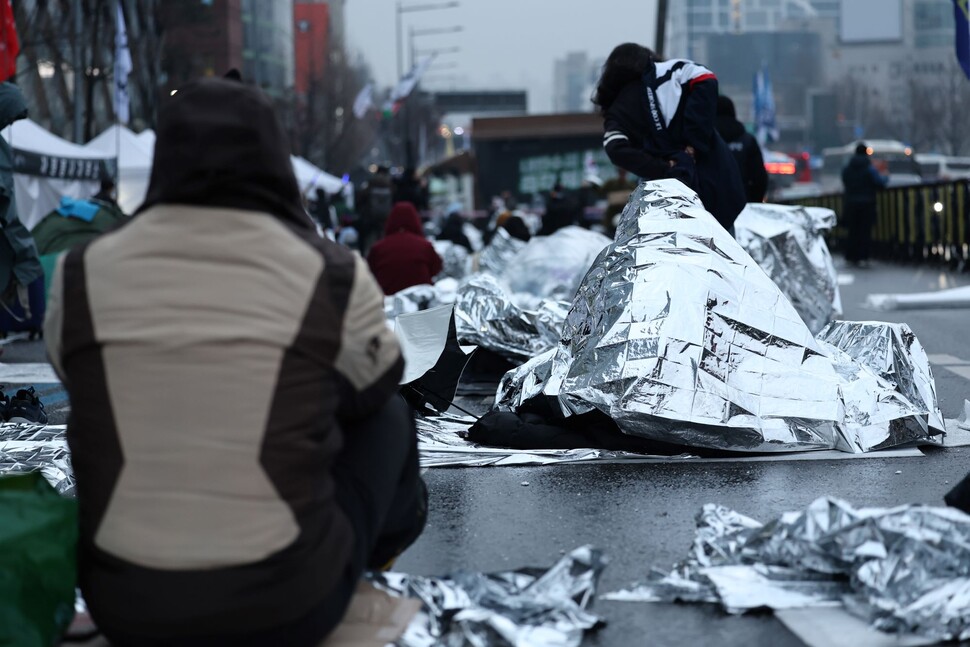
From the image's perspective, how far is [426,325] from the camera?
612 centimetres

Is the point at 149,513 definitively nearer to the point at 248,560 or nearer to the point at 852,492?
the point at 248,560

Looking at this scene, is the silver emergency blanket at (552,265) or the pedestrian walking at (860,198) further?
the pedestrian walking at (860,198)

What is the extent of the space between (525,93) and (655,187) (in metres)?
113

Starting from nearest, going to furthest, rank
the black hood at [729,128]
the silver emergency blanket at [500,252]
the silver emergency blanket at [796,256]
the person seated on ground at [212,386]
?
the person seated on ground at [212,386] → the silver emergency blanket at [796,256] → the black hood at [729,128] → the silver emergency blanket at [500,252]

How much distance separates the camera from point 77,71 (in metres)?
30.7

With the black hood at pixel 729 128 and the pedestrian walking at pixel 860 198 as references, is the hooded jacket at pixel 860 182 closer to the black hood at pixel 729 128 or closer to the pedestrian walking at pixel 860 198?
the pedestrian walking at pixel 860 198

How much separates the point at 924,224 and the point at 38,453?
17.2 meters

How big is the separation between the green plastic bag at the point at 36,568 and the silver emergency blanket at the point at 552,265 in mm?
8594

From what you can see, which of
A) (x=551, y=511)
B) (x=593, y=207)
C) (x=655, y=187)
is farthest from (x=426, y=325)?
(x=593, y=207)

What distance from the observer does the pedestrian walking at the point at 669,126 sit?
750cm

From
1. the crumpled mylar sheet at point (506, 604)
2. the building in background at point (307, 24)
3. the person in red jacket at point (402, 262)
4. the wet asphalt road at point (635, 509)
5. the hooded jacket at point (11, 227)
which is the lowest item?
the wet asphalt road at point (635, 509)

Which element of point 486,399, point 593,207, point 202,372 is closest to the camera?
point 202,372

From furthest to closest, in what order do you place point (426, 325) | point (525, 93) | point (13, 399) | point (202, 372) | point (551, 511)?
point (525, 93), point (13, 399), point (426, 325), point (551, 511), point (202, 372)

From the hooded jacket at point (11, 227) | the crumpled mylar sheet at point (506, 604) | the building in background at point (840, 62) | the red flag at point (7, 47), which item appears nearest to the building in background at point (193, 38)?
the red flag at point (7, 47)
